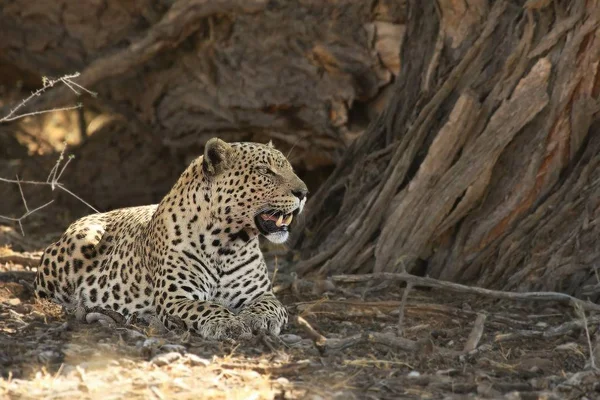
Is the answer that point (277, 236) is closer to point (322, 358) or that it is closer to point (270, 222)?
point (270, 222)

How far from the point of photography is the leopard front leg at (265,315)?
24.3 feet

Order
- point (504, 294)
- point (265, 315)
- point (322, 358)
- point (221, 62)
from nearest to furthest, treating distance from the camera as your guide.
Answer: point (322, 358) → point (265, 315) → point (504, 294) → point (221, 62)

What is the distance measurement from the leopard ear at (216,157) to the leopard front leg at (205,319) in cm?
102

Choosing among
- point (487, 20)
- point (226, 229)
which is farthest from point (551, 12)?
point (226, 229)

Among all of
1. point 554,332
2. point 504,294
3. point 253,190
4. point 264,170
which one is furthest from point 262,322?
point 554,332

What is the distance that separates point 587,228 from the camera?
27.8ft

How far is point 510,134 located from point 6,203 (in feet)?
27.1

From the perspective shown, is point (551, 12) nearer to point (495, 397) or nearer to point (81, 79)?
point (495, 397)

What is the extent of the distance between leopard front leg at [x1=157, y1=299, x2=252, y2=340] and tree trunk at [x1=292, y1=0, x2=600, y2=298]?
2.30m

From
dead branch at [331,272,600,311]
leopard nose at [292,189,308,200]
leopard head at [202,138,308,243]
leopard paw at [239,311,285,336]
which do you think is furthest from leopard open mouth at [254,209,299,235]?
dead branch at [331,272,600,311]

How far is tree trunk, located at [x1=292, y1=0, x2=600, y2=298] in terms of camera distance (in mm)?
8648

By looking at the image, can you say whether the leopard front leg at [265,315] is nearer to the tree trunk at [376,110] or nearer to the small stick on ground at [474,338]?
the small stick on ground at [474,338]

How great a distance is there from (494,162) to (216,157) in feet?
8.25

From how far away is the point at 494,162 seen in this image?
906 centimetres
